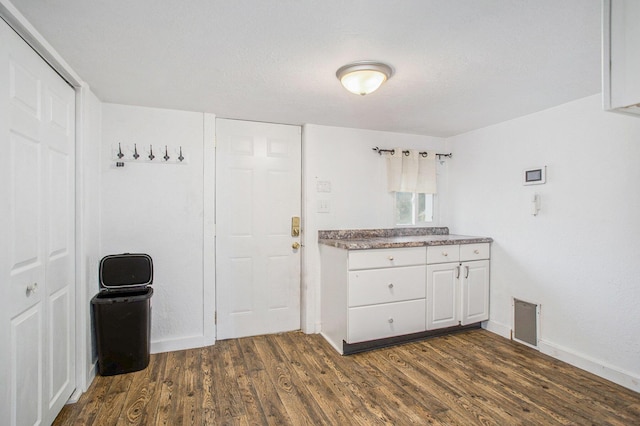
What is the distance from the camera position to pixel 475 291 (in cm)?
328

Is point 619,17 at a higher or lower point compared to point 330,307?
higher

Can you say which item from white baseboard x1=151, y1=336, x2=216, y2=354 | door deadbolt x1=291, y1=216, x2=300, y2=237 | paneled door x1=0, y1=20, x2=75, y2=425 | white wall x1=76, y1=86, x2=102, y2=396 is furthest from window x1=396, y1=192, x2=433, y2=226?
paneled door x1=0, y1=20, x2=75, y2=425

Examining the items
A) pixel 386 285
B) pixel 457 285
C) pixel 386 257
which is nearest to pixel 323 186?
pixel 386 257

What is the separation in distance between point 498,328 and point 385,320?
1302 mm

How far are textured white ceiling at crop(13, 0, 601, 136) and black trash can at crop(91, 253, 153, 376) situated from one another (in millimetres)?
1425

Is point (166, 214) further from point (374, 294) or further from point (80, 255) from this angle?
point (374, 294)

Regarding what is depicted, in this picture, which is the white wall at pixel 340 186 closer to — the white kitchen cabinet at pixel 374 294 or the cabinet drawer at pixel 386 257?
the white kitchen cabinet at pixel 374 294

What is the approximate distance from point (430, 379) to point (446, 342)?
779mm

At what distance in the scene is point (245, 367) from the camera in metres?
2.57

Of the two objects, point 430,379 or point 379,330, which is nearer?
point 430,379

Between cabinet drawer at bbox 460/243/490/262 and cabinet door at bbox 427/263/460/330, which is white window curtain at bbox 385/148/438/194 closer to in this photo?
cabinet drawer at bbox 460/243/490/262

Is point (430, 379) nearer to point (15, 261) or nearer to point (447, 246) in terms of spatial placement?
point (447, 246)

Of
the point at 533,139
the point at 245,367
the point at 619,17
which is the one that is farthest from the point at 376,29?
the point at 245,367

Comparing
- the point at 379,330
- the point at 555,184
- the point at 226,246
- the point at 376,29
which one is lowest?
the point at 379,330
